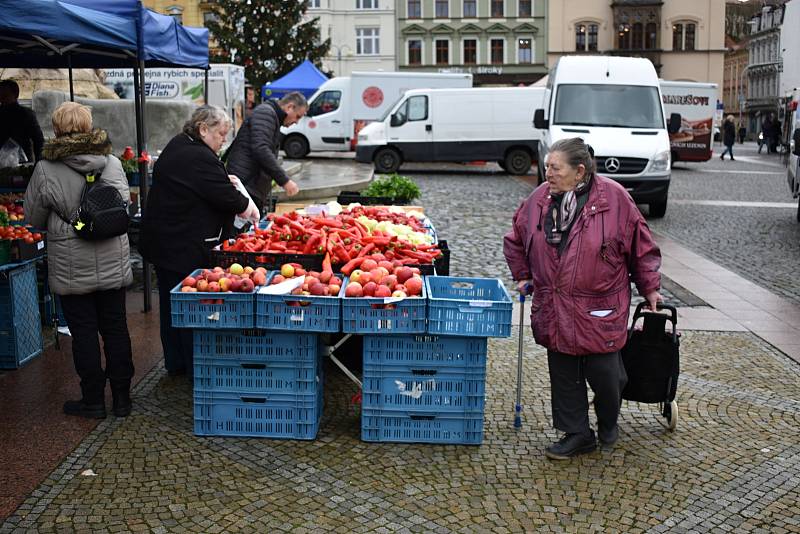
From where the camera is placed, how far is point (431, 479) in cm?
478

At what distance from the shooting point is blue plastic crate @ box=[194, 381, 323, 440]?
5230mm

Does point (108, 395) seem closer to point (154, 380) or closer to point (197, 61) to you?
point (154, 380)

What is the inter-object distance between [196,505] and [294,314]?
3.93 ft

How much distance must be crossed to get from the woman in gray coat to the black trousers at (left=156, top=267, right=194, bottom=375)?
1.71 feet

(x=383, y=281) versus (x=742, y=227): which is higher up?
(x=383, y=281)

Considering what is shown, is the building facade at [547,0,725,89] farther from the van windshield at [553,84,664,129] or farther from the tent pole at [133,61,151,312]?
the tent pole at [133,61,151,312]

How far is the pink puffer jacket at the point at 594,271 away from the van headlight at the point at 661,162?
11.1 m

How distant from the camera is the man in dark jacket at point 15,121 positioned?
1014 cm

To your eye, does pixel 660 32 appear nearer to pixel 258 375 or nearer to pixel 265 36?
pixel 265 36

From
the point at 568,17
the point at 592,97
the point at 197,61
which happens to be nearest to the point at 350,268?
the point at 197,61

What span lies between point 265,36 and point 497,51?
31991 millimetres

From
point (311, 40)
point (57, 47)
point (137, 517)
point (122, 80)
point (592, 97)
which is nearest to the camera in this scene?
point (137, 517)

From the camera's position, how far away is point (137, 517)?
423 cm

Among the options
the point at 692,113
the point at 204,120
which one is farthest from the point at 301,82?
the point at 204,120
